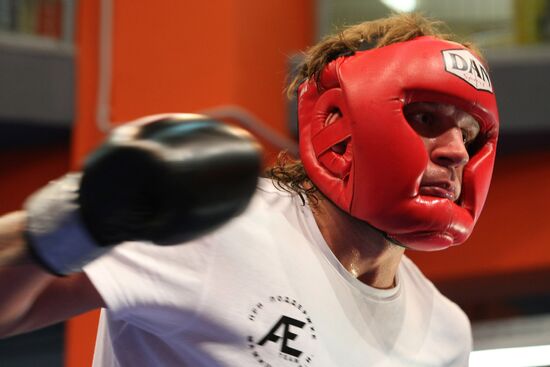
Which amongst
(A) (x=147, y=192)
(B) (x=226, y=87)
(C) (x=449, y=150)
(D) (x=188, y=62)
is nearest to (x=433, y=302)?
(C) (x=449, y=150)

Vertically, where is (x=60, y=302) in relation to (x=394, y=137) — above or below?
below

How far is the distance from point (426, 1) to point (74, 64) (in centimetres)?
186

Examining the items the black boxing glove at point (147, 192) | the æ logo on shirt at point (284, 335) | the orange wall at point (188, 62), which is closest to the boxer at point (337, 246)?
the æ logo on shirt at point (284, 335)

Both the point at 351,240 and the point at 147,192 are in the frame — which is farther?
the point at 351,240

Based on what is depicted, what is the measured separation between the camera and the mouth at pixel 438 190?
1830mm

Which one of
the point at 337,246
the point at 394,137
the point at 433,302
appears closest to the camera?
the point at 394,137

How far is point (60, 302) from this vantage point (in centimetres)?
142

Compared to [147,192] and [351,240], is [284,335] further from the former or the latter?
[147,192]

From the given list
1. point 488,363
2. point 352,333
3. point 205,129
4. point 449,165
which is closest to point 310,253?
point 352,333

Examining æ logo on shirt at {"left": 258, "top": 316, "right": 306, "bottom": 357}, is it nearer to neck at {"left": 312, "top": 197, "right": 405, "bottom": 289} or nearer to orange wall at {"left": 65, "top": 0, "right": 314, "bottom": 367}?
neck at {"left": 312, "top": 197, "right": 405, "bottom": 289}

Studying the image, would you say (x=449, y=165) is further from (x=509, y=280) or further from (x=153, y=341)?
(x=509, y=280)

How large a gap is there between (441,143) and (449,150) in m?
0.03

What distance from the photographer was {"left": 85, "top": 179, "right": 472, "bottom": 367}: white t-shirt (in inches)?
60.4

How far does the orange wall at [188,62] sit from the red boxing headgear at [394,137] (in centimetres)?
234
